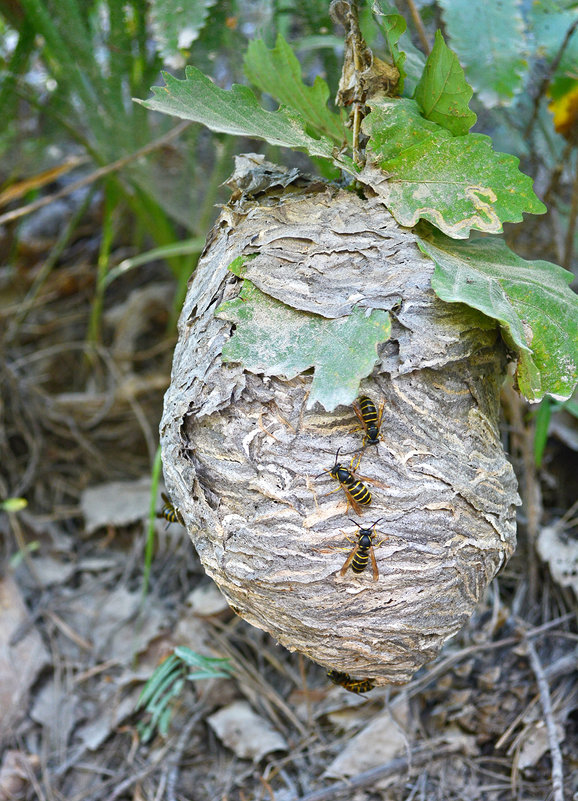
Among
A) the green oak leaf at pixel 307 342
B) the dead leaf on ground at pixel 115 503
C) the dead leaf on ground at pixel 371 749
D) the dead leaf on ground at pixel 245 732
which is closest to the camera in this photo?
the green oak leaf at pixel 307 342

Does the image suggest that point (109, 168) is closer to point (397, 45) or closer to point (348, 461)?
point (397, 45)

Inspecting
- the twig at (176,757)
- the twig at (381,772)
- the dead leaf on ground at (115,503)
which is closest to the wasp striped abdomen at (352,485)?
the twig at (381,772)

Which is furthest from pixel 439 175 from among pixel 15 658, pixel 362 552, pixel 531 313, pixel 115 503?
pixel 15 658

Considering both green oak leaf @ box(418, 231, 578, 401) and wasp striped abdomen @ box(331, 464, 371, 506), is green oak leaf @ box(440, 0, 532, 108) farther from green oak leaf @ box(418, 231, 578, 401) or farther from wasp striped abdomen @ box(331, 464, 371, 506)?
wasp striped abdomen @ box(331, 464, 371, 506)

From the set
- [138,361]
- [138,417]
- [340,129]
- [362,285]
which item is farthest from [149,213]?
[362,285]

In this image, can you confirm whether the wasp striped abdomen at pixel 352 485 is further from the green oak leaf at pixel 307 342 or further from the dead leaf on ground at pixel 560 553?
the dead leaf on ground at pixel 560 553

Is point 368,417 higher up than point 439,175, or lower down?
lower down
